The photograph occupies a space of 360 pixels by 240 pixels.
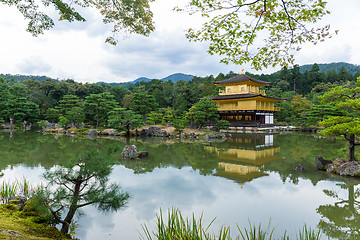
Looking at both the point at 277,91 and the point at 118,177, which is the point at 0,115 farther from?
the point at 277,91

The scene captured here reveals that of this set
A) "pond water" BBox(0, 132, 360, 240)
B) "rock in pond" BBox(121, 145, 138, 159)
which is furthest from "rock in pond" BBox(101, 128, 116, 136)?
"rock in pond" BBox(121, 145, 138, 159)

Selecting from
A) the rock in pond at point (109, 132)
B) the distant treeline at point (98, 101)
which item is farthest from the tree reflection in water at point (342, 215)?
the rock in pond at point (109, 132)

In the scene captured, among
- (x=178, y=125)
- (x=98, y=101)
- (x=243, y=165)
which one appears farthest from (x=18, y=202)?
(x=98, y=101)

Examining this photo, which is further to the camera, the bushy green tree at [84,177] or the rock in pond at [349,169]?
the rock in pond at [349,169]

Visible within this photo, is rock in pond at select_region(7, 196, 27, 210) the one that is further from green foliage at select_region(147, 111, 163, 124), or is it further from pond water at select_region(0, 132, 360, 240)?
green foliage at select_region(147, 111, 163, 124)

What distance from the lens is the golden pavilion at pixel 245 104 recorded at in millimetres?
25047

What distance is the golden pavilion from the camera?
25047 mm

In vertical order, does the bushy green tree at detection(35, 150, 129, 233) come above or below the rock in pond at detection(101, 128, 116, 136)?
above

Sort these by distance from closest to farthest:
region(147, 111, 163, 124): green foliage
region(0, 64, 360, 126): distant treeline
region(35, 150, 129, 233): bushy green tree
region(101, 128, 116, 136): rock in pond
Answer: region(35, 150, 129, 233): bushy green tree
region(101, 128, 116, 136): rock in pond
region(0, 64, 360, 126): distant treeline
region(147, 111, 163, 124): green foliage

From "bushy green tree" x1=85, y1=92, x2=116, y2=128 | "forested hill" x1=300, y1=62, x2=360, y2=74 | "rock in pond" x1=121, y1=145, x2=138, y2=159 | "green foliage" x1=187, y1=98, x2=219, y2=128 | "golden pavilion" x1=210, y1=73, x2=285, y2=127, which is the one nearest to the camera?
"rock in pond" x1=121, y1=145, x2=138, y2=159

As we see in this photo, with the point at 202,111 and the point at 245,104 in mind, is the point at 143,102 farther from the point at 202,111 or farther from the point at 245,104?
the point at 245,104

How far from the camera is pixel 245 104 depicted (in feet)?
84.7

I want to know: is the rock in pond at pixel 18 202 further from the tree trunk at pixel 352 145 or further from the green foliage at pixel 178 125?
the green foliage at pixel 178 125

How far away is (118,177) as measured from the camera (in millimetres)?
6680
